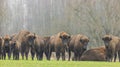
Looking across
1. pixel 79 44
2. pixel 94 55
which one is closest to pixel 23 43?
pixel 79 44

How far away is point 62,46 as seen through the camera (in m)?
30.3

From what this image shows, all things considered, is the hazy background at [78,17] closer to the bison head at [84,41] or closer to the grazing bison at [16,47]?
the bison head at [84,41]

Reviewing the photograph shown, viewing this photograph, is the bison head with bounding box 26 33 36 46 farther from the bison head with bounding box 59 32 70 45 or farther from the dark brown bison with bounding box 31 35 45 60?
the bison head with bounding box 59 32 70 45

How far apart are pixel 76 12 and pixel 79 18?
0.88m

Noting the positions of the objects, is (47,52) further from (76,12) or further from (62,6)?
(62,6)

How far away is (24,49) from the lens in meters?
31.6

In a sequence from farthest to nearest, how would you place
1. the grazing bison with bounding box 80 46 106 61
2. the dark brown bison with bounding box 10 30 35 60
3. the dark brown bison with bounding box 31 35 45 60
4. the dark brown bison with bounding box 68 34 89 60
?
the dark brown bison with bounding box 31 35 45 60, the dark brown bison with bounding box 10 30 35 60, the dark brown bison with bounding box 68 34 89 60, the grazing bison with bounding box 80 46 106 61

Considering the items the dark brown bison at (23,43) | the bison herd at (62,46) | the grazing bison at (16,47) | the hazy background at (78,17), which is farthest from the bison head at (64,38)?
the hazy background at (78,17)

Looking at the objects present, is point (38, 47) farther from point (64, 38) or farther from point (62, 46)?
point (64, 38)

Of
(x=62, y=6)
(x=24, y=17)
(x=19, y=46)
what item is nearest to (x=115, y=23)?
(x=62, y=6)

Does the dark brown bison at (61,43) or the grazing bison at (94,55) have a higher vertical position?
the dark brown bison at (61,43)

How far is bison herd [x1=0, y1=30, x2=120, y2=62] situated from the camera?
29.3m

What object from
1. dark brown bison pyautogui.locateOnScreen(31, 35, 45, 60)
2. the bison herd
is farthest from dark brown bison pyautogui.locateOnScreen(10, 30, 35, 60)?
dark brown bison pyautogui.locateOnScreen(31, 35, 45, 60)

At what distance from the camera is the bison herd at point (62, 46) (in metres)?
29.3
